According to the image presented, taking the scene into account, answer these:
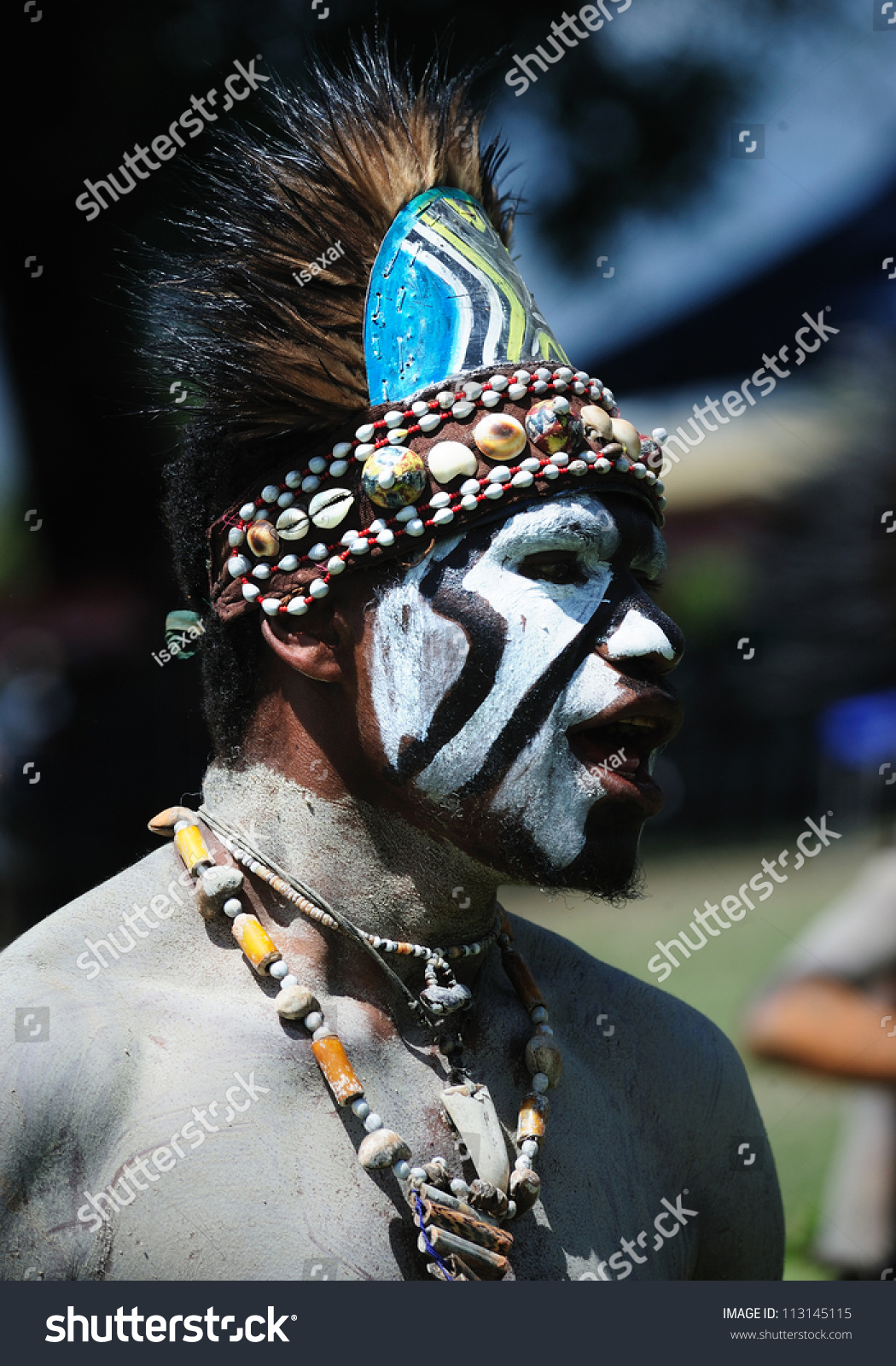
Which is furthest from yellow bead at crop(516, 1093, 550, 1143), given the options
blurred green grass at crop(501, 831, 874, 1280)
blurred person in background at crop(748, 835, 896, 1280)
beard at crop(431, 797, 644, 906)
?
blurred green grass at crop(501, 831, 874, 1280)

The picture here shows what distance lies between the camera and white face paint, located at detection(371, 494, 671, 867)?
2.17 m

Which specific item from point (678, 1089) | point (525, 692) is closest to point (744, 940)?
point (678, 1089)

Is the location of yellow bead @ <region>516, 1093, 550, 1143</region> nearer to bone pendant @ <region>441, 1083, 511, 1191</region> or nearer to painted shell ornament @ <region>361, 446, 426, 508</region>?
bone pendant @ <region>441, 1083, 511, 1191</region>

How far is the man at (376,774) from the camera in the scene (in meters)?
2.02

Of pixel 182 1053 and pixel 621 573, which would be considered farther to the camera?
pixel 621 573

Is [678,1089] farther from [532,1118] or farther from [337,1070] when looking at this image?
[337,1070]

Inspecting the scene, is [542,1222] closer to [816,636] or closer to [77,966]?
[77,966]

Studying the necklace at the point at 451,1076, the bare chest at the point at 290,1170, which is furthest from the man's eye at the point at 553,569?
the bare chest at the point at 290,1170

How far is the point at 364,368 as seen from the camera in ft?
7.58

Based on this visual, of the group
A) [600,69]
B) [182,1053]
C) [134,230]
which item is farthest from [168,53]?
[182,1053]

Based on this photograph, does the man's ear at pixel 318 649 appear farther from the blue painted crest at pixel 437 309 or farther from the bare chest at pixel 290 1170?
the bare chest at pixel 290 1170

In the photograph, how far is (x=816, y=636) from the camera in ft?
33.9

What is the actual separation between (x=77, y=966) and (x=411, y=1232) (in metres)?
0.74

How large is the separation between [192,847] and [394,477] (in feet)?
2.58
